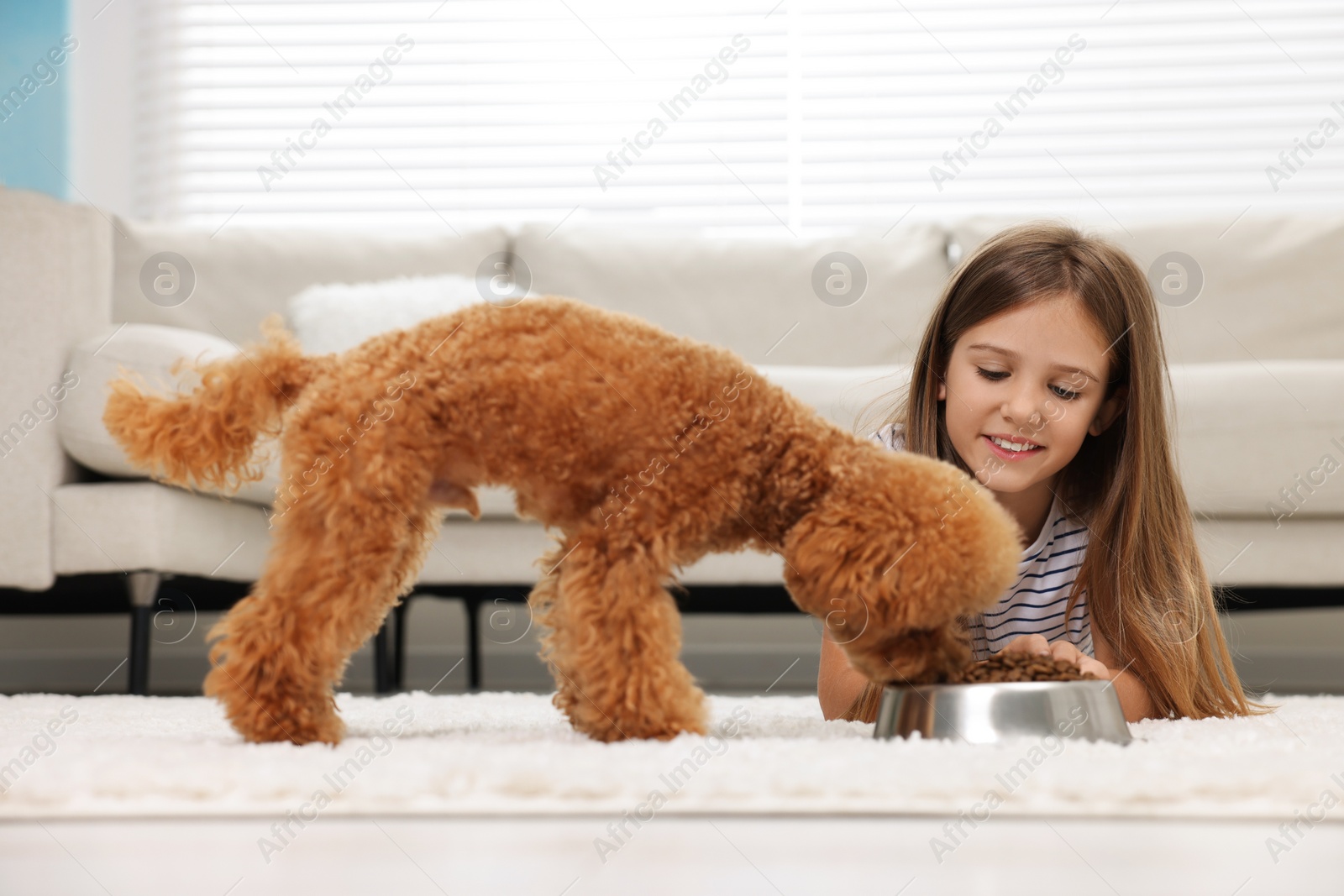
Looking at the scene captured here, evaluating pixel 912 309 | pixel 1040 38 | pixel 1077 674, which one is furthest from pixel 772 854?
pixel 1040 38

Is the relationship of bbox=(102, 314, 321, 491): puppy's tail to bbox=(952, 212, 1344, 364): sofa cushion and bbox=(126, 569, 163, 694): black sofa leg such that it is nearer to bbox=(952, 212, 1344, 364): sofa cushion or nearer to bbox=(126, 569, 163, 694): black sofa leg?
bbox=(126, 569, 163, 694): black sofa leg

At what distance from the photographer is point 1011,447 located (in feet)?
4.61

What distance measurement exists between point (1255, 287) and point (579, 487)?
2.46 m

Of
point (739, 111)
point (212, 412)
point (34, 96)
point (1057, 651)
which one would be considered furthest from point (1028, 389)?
point (34, 96)

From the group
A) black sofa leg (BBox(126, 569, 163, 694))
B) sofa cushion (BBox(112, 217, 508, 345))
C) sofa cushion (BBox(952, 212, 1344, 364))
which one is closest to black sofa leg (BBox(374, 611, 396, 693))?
black sofa leg (BBox(126, 569, 163, 694))

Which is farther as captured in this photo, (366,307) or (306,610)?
(366,307)

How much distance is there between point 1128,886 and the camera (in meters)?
0.63

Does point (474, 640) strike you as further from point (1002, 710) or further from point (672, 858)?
point (672, 858)

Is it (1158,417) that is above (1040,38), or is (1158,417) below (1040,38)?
below

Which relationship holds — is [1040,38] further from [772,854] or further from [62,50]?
[772,854]

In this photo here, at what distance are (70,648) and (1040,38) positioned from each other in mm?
3533

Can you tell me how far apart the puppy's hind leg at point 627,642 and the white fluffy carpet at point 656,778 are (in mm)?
26

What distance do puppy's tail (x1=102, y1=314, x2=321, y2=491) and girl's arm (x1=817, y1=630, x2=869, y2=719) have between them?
0.76m

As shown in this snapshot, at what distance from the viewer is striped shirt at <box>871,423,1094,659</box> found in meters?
1.56
